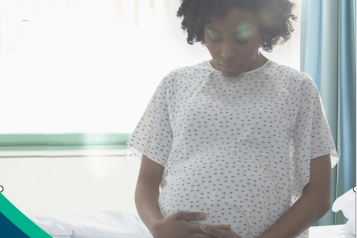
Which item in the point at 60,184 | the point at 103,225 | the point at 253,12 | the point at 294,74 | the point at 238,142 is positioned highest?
the point at 253,12

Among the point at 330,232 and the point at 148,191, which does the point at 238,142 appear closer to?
the point at 148,191

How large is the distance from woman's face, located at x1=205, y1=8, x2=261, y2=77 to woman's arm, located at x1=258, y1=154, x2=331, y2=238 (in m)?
0.27

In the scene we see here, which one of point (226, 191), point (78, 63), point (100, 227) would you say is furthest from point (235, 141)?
point (78, 63)

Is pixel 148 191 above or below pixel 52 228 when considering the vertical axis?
above

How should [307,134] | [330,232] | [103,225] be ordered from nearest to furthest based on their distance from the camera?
[307,134]
[103,225]
[330,232]

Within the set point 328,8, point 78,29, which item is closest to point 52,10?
point 78,29

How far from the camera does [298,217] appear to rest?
0.91 meters

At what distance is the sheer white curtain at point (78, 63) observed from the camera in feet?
7.77

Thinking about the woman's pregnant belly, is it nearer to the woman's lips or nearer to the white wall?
the woman's lips

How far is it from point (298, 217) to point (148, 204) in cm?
32

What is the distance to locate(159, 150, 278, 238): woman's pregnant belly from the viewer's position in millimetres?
900

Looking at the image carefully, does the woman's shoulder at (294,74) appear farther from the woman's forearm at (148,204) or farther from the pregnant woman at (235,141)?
the woman's forearm at (148,204)

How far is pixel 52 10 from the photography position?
7.79 ft

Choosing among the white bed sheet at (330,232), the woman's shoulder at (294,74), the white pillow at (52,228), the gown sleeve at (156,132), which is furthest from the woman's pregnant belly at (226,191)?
the white bed sheet at (330,232)
